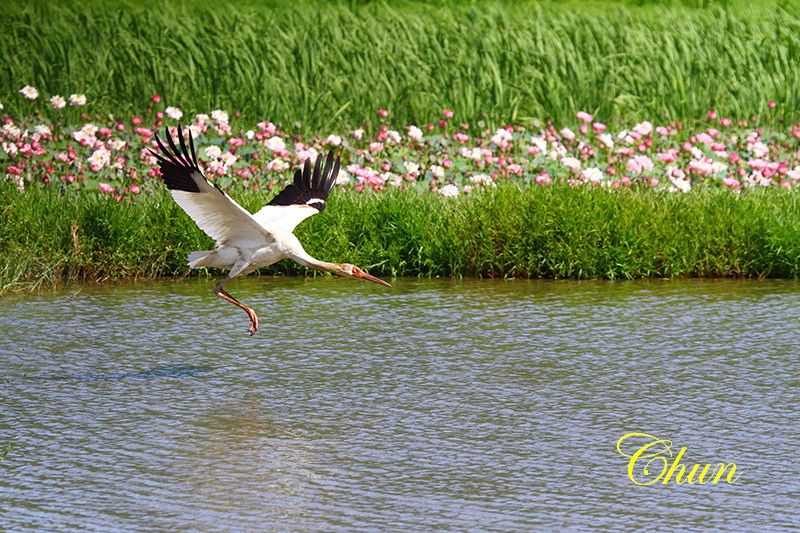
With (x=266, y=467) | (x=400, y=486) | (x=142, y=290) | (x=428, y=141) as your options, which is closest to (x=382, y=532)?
(x=400, y=486)

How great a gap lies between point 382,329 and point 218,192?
1.49 metres

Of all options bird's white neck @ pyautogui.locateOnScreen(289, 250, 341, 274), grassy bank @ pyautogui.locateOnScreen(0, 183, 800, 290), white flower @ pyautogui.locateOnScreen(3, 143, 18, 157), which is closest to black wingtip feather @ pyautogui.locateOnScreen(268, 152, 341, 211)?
bird's white neck @ pyautogui.locateOnScreen(289, 250, 341, 274)

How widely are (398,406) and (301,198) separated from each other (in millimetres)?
2407

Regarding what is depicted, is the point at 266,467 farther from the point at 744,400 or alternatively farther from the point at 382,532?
the point at 744,400

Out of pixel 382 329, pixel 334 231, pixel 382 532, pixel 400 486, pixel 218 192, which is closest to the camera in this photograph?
pixel 382 532

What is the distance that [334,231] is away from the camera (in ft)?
29.8

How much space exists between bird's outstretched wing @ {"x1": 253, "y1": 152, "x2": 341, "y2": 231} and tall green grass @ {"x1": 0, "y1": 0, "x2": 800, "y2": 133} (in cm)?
419

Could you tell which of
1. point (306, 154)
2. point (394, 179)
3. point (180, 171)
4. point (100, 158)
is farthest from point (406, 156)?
point (180, 171)

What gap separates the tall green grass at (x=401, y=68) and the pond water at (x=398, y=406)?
4670 millimetres

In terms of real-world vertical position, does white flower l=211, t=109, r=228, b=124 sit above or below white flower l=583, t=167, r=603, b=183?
above

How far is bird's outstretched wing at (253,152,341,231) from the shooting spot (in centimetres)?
725

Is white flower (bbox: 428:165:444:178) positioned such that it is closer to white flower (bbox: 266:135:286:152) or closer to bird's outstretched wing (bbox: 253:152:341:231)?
white flower (bbox: 266:135:286:152)

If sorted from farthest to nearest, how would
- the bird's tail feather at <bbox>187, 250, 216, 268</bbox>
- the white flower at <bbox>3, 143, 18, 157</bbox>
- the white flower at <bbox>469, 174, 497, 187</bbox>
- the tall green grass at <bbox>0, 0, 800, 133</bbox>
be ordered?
the tall green grass at <bbox>0, 0, 800, 133</bbox> → the white flower at <bbox>3, 143, 18, 157</bbox> → the white flower at <bbox>469, 174, 497, 187</bbox> → the bird's tail feather at <bbox>187, 250, 216, 268</bbox>

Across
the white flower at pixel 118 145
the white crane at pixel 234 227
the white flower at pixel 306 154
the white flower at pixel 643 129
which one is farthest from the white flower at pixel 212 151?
the white flower at pixel 643 129
